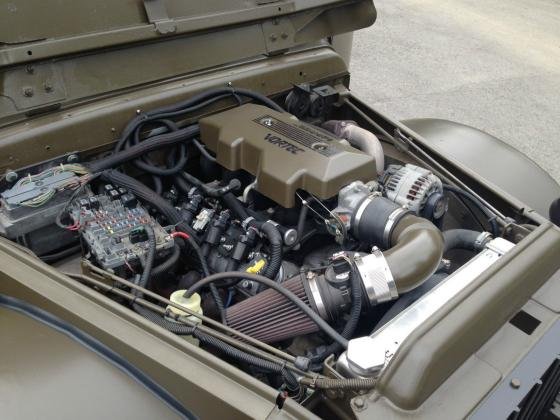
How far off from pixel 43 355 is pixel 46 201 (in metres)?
0.44

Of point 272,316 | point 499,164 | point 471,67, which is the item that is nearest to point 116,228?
point 272,316

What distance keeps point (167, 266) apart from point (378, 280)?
55 cm

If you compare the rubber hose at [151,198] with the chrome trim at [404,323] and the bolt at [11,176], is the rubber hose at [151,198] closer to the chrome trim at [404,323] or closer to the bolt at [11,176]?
the bolt at [11,176]

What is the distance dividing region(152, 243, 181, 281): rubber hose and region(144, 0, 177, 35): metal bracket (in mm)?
755

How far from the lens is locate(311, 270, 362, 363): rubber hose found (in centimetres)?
135

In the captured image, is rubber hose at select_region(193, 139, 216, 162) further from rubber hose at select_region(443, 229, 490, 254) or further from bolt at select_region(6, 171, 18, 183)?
rubber hose at select_region(443, 229, 490, 254)

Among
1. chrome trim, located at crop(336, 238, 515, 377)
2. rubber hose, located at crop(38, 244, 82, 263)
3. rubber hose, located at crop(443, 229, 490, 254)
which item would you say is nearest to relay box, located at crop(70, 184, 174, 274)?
rubber hose, located at crop(38, 244, 82, 263)

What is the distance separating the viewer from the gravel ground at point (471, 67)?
467 centimetres

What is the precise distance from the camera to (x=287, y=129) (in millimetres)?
1797

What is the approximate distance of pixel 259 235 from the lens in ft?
5.27

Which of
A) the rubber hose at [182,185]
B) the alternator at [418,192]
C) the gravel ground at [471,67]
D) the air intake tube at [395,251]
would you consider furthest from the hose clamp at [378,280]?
the gravel ground at [471,67]

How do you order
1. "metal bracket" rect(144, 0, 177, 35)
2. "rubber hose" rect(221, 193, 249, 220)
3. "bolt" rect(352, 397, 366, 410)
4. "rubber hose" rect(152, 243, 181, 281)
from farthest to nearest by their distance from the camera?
1. "metal bracket" rect(144, 0, 177, 35)
2. "rubber hose" rect(221, 193, 249, 220)
3. "rubber hose" rect(152, 243, 181, 281)
4. "bolt" rect(352, 397, 366, 410)

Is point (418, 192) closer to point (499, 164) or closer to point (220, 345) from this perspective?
point (220, 345)

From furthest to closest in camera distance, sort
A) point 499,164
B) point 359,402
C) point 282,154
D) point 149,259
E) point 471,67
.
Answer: point 471,67
point 499,164
point 282,154
point 149,259
point 359,402
